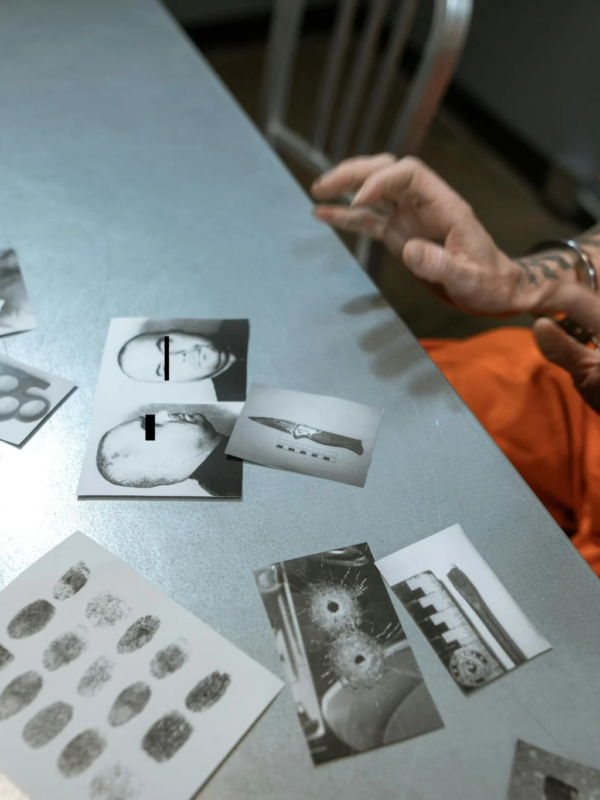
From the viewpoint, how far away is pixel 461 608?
0.52m

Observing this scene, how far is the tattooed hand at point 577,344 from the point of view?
73cm

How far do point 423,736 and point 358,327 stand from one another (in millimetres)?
417

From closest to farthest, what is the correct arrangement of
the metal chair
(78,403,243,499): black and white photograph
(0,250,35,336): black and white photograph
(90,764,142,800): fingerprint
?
(90,764,142,800): fingerprint → (78,403,243,499): black and white photograph → (0,250,35,336): black and white photograph → the metal chair

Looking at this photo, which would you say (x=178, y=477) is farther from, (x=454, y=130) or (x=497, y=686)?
(x=454, y=130)

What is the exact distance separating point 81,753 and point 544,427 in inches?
25.4

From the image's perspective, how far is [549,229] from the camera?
206 cm

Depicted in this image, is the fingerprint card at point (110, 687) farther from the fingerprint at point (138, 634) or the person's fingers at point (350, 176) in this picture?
the person's fingers at point (350, 176)

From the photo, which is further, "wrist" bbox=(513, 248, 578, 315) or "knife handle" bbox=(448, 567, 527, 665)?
"wrist" bbox=(513, 248, 578, 315)

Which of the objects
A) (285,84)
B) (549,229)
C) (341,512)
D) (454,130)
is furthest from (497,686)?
(454,130)

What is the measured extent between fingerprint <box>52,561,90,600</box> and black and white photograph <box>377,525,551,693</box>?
0.24 m

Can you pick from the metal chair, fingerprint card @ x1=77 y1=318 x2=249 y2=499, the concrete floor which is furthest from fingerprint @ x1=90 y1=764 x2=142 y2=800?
the concrete floor

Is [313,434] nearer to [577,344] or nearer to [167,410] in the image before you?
[167,410]

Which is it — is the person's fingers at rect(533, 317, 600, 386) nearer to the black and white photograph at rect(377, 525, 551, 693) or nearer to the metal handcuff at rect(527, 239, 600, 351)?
the metal handcuff at rect(527, 239, 600, 351)

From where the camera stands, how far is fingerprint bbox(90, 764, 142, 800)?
0.42 m
